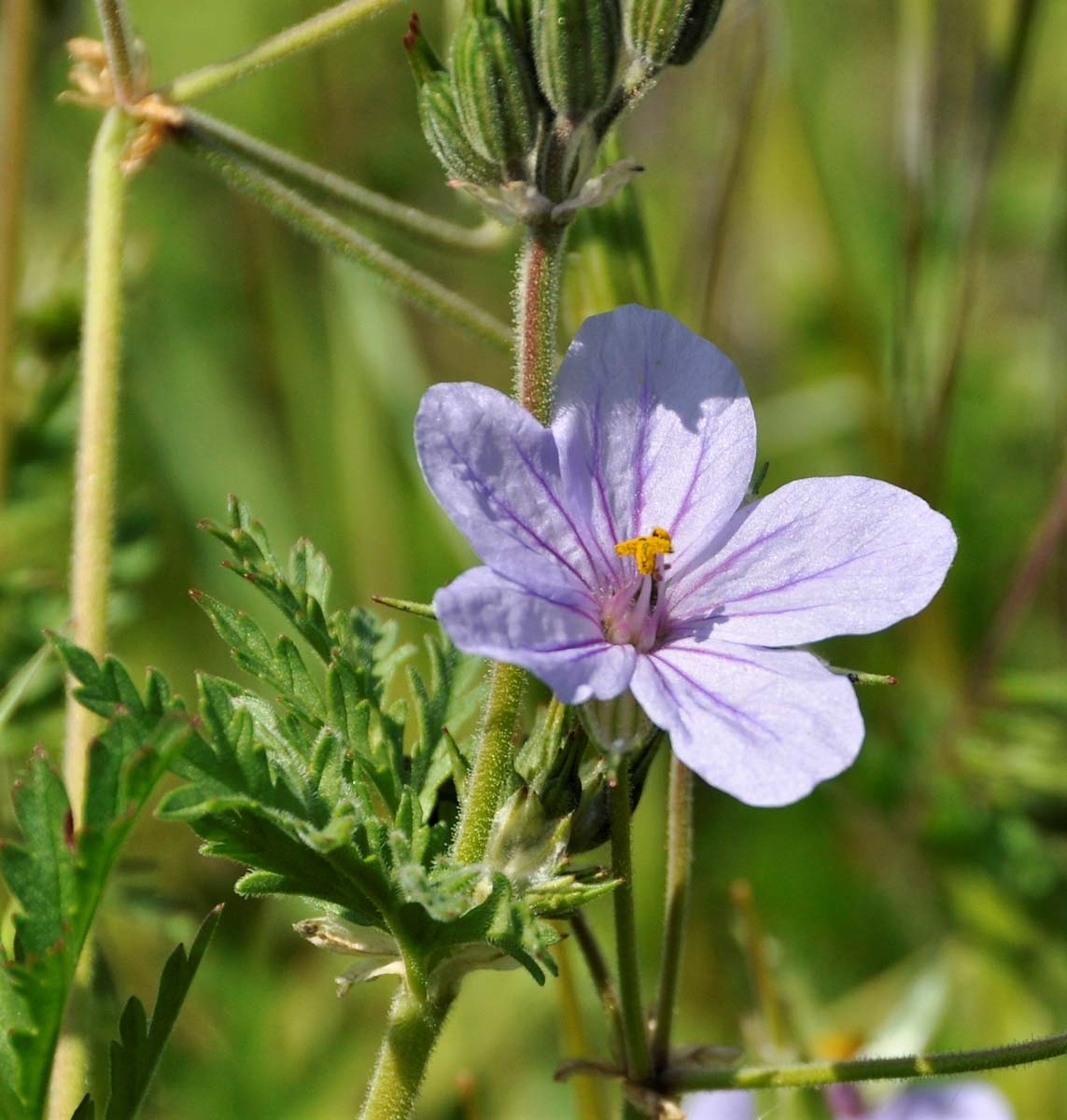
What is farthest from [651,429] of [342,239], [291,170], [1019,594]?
[1019,594]

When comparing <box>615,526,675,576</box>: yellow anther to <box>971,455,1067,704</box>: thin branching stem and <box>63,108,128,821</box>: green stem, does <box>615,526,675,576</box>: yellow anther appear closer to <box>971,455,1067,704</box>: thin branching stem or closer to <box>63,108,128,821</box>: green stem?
<box>63,108,128,821</box>: green stem

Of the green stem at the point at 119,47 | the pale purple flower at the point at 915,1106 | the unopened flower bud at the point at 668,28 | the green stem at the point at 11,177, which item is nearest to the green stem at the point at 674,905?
the unopened flower bud at the point at 668,28

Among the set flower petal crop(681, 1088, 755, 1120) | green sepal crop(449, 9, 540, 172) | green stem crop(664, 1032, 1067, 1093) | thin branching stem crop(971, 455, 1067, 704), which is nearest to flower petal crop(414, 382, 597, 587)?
green sepal crop(449, 9, 540, 172)

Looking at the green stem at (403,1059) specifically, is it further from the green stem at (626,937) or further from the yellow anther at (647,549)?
the yellow anther at (647,549)

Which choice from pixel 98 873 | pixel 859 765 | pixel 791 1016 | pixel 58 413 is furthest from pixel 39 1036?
pixel 859 765

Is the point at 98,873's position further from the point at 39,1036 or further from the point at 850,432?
the point at 850,432
